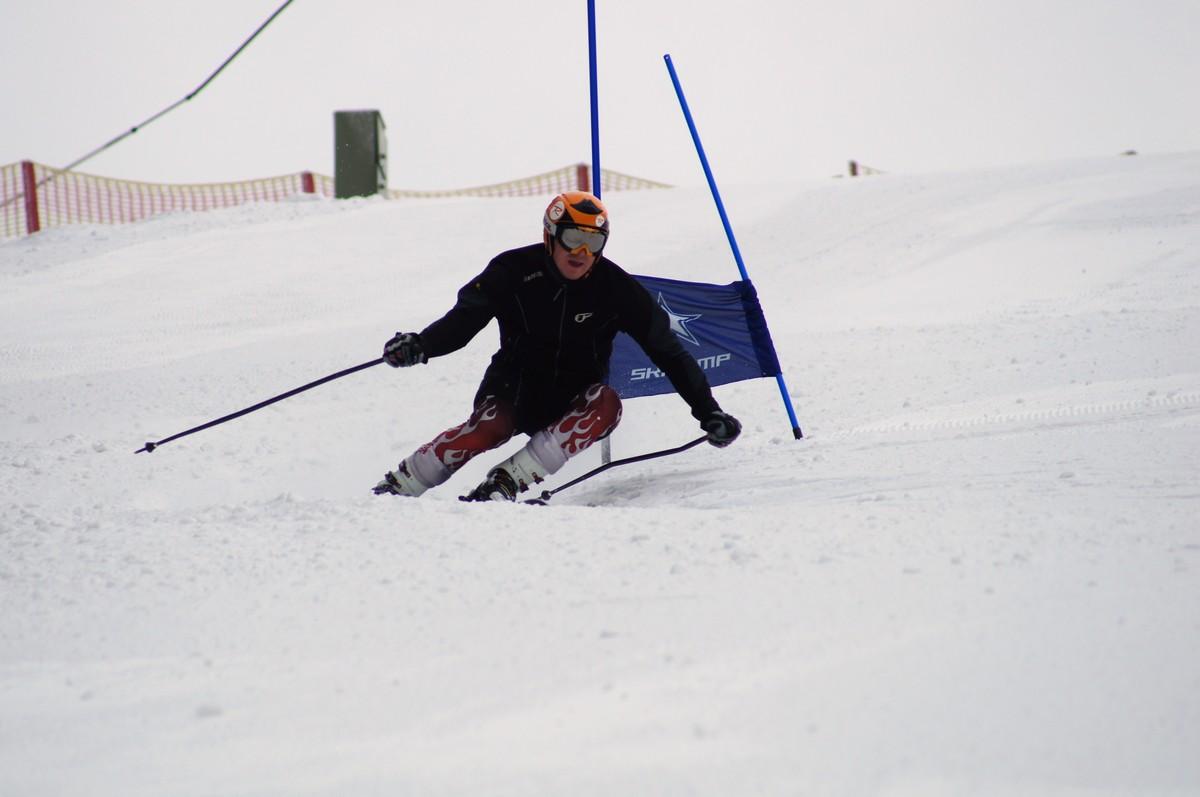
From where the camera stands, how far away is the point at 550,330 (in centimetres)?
446

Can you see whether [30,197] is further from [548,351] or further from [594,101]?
[548,351]

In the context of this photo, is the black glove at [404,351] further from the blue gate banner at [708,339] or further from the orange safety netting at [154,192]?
the orange safety netting at [154,192]

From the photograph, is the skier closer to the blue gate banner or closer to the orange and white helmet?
the orange and white helmet

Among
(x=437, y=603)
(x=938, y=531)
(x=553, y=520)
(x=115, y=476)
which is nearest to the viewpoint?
(x=437, y=603)

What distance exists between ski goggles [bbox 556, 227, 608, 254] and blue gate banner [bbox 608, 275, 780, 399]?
2.73ft

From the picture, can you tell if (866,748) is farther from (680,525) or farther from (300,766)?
(680,525)

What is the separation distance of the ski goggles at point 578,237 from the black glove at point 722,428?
811 millimetres

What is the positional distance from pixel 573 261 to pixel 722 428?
86 cm

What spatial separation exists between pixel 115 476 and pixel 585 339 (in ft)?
7.62

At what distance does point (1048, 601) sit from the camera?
230 centimetres

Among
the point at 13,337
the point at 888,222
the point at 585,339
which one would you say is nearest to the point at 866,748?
the point at 585,339

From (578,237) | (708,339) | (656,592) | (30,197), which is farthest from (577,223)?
(30,197)

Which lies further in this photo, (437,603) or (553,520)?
(553,520)

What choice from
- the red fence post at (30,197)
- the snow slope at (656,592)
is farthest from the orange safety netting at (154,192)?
the snow slope at (656,592)
